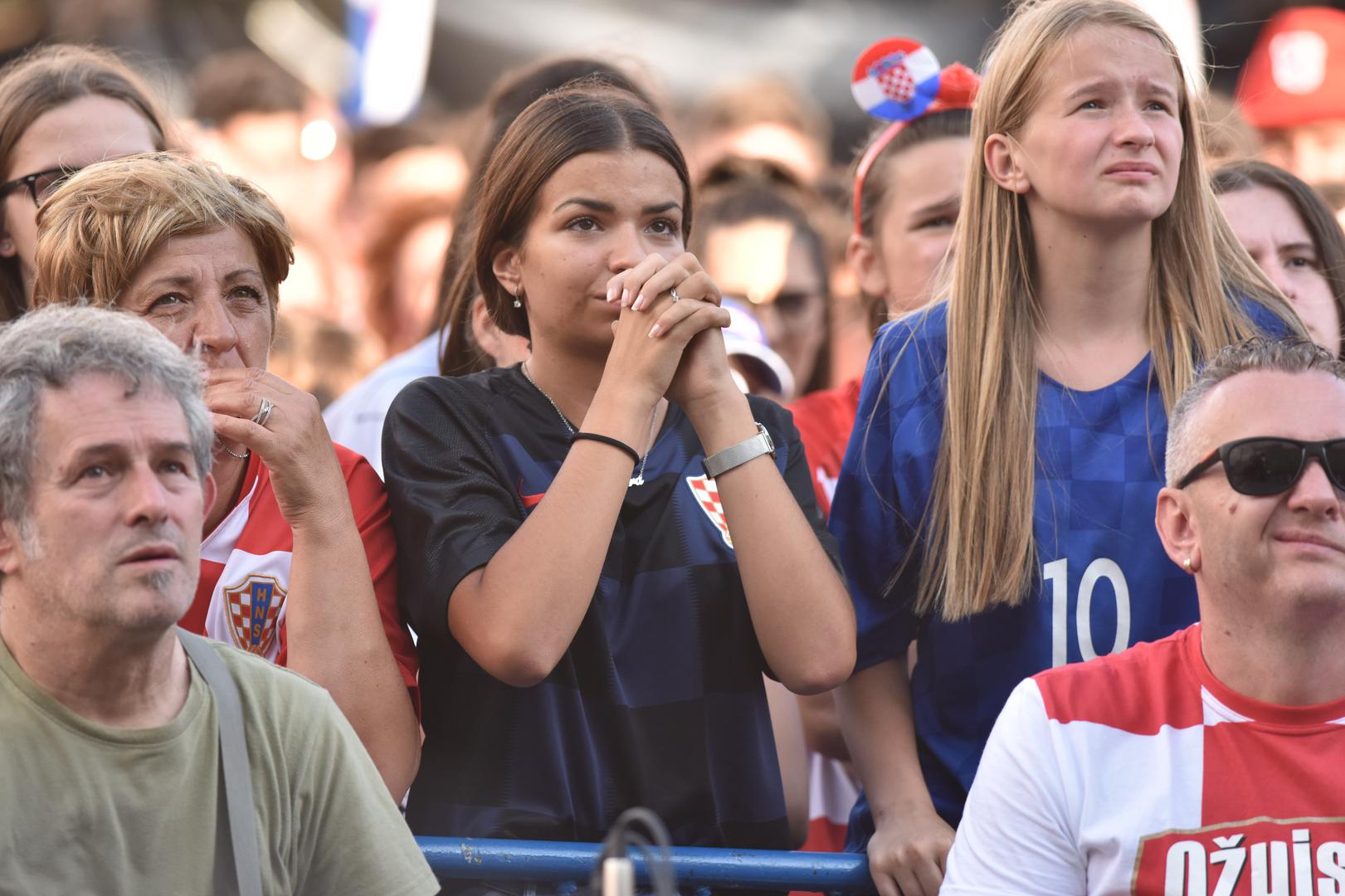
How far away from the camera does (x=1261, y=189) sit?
15.3ft

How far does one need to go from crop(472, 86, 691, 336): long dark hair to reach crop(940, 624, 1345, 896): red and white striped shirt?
4.36 feet

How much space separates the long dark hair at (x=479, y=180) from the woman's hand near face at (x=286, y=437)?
2.93ft

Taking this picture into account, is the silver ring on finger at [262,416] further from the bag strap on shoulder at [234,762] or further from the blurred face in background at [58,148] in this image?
the blurred face in background at [58,148]

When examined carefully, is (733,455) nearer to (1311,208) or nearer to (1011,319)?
(1011,319)

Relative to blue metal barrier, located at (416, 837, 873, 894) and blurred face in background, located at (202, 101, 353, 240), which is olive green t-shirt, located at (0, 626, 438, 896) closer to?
blue metal barrier, located at (416, 837, 873, 894)

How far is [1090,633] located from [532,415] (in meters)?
1.19

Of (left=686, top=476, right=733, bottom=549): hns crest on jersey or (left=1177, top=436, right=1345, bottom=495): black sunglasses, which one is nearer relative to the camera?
(left=1177, top=436, right=1345, bottom=495): black sunglasses

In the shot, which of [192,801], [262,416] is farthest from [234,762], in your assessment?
[262,416]

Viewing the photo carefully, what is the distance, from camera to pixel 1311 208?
465 cm

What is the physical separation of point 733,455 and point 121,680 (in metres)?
1.23

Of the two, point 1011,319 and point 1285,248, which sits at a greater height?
point 1285,248

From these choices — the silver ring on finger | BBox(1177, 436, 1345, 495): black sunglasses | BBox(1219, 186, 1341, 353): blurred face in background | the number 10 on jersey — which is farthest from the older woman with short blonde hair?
BBox(1219, 186, 1341, 353): blurred face in background

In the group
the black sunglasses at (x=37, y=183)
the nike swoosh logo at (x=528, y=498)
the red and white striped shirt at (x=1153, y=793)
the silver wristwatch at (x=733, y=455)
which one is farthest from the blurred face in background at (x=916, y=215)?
the black sunglasses at (x=37, y=183)

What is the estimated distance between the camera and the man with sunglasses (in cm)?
294
